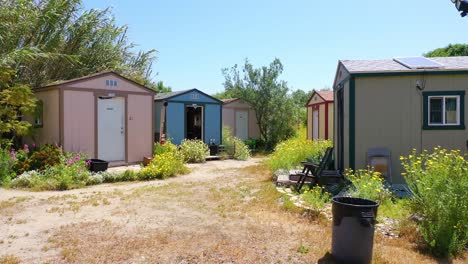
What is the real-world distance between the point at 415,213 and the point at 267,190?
3261 millimetres

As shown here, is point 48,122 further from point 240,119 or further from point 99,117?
point 240,119

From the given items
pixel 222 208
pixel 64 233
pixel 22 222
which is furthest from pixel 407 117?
pixel 22 222

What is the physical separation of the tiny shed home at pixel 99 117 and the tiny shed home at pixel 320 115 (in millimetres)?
8175

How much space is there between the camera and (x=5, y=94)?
995 cm

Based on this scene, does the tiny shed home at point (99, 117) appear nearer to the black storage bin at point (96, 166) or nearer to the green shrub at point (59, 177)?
the black storage bin at point (96, 166)

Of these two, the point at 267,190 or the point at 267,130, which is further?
the point at 267,130

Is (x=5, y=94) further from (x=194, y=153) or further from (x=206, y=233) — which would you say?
(x=206, y=233)

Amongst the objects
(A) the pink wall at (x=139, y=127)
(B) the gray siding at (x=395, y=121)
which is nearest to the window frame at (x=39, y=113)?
(A) the pink wall at (x=139, y=127)

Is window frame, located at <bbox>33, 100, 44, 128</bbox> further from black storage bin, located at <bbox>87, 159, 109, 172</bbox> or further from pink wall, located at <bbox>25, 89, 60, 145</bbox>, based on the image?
black storage bin, located at <bbox>87, 159, 109, 172</bbox>

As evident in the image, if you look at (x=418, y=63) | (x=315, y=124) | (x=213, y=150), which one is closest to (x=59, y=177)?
(x=213, y=150)

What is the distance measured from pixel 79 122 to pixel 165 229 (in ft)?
22.1

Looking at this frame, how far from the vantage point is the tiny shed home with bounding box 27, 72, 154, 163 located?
10.7m

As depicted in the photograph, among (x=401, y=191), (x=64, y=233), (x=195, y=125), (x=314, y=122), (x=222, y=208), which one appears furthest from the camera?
(x=314, y=122)

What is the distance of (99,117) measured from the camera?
11.4 metres
